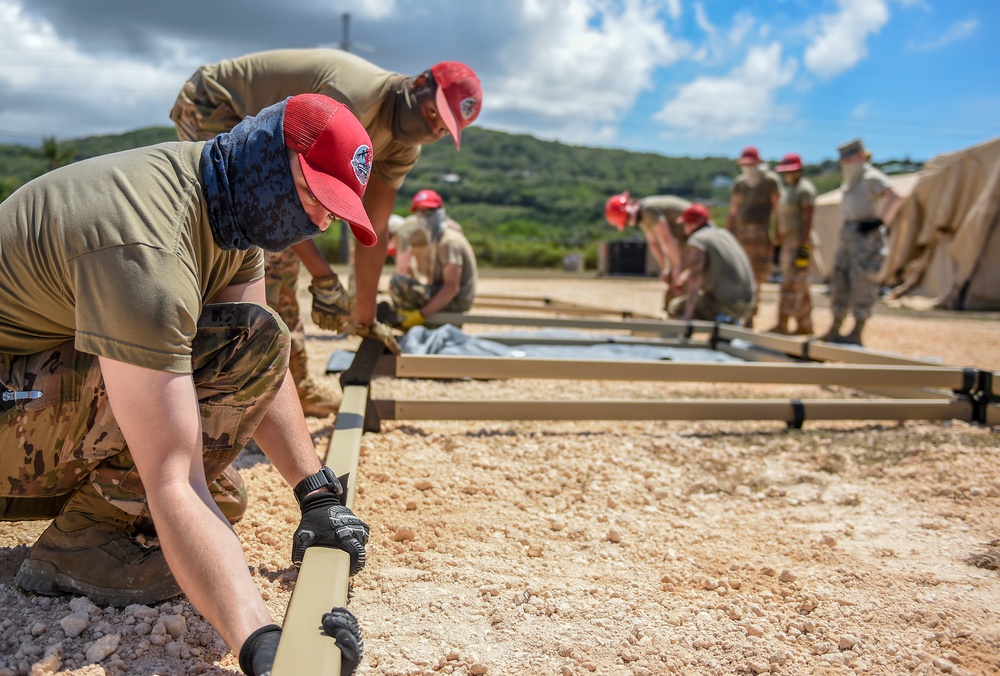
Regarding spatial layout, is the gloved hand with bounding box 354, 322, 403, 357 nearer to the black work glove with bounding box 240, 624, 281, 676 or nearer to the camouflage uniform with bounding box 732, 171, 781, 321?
the black work glove with bounding box 240, 624, 281, 676

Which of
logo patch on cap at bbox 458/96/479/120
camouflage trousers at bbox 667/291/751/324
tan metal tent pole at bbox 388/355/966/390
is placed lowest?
tan metal tent pole at bbox 388/355/966/390

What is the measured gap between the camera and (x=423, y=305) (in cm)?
621

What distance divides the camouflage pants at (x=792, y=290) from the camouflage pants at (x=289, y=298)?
18.7ft

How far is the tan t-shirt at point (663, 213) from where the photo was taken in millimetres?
7781

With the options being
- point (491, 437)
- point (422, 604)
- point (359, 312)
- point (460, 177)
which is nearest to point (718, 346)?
point (491, 437)

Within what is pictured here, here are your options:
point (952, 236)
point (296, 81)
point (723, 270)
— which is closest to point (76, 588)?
point (296, 81)

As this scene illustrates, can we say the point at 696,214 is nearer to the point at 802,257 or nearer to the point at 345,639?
the point at 802,257

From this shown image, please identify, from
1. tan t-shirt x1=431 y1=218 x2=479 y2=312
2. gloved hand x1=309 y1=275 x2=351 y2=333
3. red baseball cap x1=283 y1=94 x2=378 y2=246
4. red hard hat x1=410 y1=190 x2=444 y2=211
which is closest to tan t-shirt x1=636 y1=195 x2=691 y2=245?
tan t-shirt x1=431 y1=218 x2=479 y2=312

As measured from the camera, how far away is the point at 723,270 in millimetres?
6738

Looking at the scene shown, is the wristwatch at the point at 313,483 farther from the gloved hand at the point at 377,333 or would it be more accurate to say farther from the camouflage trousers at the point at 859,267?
the camouflage trousers at the point at 859,267

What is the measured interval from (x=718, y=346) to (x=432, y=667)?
483 cm

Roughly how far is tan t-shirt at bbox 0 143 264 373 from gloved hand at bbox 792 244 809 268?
6925mm

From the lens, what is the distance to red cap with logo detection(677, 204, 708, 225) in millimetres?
6848

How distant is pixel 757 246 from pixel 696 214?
1.75m
